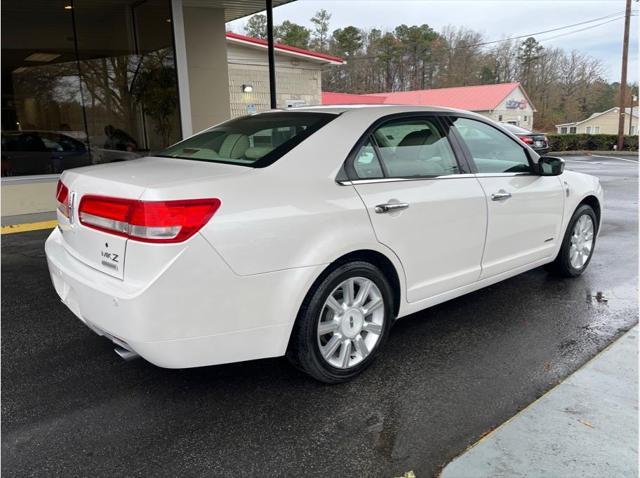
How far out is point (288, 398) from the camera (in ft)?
9.84

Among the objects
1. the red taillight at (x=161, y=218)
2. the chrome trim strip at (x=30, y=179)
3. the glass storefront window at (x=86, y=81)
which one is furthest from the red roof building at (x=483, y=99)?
the red taillight at (x=161, y=218)

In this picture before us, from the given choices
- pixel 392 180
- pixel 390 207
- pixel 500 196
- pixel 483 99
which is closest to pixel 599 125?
pixel 483 99

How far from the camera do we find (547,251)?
14.8 ft

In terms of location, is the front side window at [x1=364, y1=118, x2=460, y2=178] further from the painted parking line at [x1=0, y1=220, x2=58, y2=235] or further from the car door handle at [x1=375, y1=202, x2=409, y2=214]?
the painted parking line at [x1=0, y1=220, x2=58, y2=235]

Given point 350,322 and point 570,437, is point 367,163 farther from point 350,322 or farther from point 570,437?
point 570,437

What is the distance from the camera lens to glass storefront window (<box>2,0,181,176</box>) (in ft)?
33.4

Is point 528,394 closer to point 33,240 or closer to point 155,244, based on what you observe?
point 155,244

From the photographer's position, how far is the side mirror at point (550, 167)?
4238 mm

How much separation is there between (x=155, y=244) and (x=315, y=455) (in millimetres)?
1221

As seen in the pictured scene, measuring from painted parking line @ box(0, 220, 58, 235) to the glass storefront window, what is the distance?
1657mm

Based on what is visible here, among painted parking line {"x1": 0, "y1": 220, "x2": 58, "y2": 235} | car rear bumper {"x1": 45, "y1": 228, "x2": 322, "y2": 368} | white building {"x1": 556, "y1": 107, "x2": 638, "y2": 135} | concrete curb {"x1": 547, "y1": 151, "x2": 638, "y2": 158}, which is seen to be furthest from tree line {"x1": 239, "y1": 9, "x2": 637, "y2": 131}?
car rear bumper {"x1": 45, "y1": 228, "x2": 322, "y2": 368}

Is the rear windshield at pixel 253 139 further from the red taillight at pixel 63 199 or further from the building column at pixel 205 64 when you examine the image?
the building column at pixel 205 64

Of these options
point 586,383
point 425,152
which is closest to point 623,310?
point 586,383

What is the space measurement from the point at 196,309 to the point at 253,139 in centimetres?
132
